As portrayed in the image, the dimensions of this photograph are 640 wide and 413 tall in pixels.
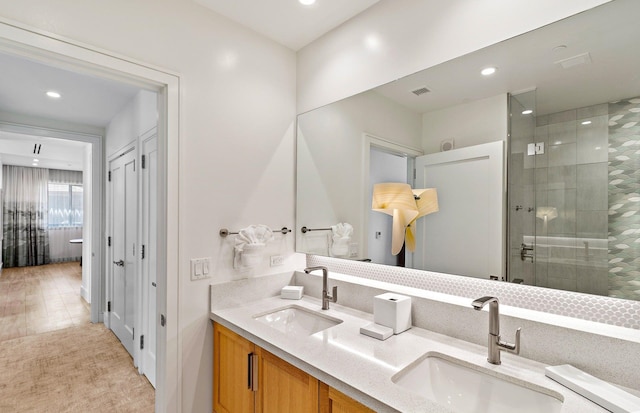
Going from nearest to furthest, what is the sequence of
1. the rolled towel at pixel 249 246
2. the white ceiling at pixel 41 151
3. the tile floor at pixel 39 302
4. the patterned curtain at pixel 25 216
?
the rolled towel at pixel 249 246 → the tile floor at pixel 39 302 → the white ceiling at pixel 41 151 → the patterned curtain at pixel 25 216

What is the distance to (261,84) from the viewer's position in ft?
6.51

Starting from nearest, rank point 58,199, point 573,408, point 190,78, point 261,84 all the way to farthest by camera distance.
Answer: point 573,408 → point 190,78 → point 261,84 → point 58,199

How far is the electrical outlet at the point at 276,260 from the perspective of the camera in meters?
2.05

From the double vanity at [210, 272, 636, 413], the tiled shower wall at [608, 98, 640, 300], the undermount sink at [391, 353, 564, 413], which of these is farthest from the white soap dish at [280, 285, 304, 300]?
the tiled shower wall at [608, 98, 640, 300]

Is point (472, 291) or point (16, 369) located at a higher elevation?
point (472, 291)

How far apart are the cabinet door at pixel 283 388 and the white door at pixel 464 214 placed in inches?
31.8

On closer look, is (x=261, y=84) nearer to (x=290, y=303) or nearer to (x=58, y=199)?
(x=290, y=303)

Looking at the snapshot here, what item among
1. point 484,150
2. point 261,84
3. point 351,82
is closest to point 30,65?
point 261,84

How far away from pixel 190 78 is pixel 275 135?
61cm

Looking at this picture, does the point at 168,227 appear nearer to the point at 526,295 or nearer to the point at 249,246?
the point at 249,246

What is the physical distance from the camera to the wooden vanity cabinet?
1.20m

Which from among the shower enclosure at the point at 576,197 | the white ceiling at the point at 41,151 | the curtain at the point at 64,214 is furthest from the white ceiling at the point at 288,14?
the curtain at the point at 64,214

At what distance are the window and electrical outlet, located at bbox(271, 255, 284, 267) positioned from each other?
8824mm

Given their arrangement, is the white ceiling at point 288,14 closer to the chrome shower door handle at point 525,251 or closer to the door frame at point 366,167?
the door frame at point 366,167
